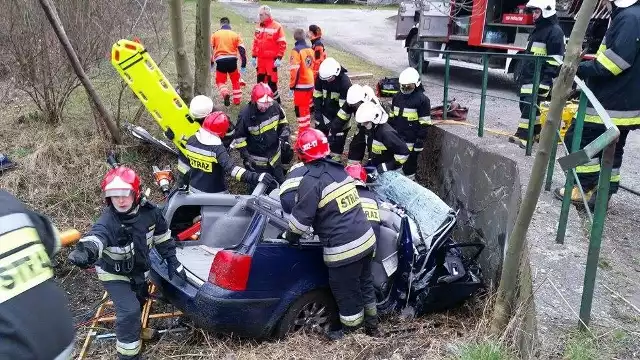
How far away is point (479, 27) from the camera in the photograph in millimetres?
11266

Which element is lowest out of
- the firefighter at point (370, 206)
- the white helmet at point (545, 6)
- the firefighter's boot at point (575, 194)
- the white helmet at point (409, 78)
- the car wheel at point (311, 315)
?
the car wheel at point (311, 315)

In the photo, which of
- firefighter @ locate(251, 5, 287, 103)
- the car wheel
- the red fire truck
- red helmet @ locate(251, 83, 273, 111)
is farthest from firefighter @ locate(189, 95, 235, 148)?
the red fire truck

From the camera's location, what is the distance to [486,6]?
11086 millimetres

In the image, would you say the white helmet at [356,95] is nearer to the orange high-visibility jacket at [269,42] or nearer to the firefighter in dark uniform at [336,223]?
the firefighter in dark uniform at [336,223]

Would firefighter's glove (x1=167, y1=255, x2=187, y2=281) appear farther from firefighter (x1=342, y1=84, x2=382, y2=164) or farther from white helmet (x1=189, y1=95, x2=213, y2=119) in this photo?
firefighter (x1=342, y1=84, x2=382, y2=164)

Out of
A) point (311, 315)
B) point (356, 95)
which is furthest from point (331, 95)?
point (311, 315)

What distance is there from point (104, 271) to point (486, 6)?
950 cm

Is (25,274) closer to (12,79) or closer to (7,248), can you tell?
(7,248)

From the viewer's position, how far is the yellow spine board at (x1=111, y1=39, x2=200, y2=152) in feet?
19.9

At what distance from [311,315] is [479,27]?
879 cm

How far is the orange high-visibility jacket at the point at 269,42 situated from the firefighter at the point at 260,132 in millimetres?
3304

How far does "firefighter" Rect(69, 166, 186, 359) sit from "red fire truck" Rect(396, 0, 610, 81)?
22.7 feet

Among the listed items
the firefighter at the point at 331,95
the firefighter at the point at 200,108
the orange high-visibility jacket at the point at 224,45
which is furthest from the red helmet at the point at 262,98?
the orange high-visibility jacket at the point at 224,45

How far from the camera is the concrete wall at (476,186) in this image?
4895 millimetres
